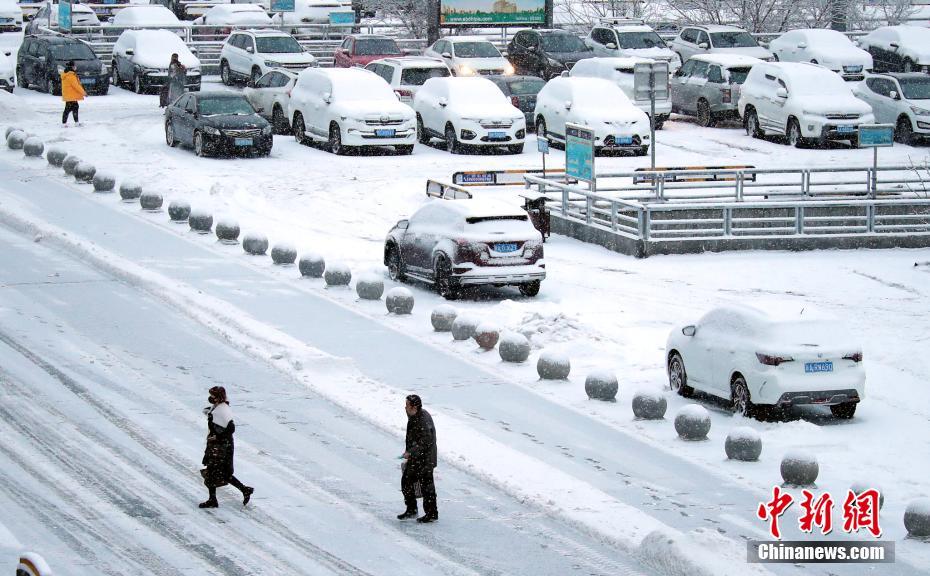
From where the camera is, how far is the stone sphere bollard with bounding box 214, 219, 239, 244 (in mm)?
26703

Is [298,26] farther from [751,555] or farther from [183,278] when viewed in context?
[751,555]

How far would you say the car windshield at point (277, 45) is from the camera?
151 feet

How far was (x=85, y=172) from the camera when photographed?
3169 centimetres

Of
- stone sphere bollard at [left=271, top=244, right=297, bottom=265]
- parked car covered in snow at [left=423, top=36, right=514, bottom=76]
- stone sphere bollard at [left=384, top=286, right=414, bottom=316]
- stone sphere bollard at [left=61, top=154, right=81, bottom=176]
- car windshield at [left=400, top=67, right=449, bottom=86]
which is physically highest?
parked car covered in snow at [left=423, top=36, right=514, bottom=76]

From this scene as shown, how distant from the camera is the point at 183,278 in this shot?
23.7 meters

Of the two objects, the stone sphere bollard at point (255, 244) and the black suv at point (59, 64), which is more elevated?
the black suv at point (59, 64)

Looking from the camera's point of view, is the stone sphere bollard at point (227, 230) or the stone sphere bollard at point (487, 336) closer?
the stone sphere bollard at point (487, 336)

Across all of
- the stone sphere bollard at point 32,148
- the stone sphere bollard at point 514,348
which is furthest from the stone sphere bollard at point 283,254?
the stone sphere bollard at point 32,148

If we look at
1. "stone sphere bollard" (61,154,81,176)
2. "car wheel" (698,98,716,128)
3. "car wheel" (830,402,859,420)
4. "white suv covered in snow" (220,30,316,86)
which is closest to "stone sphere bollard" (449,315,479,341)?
→ "car wheel" (830,402,859,420)

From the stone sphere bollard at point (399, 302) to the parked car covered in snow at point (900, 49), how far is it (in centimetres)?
2905

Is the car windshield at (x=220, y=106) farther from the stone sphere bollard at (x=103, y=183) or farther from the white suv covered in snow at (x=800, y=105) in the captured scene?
the white suv covered in snow at (x=800, y=105)

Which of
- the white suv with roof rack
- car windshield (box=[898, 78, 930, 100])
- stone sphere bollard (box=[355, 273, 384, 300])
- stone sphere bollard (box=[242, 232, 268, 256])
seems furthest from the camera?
the white suv with roof rack

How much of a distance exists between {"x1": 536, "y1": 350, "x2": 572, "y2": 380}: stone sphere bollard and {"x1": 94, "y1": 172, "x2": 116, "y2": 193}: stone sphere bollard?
1472 cm

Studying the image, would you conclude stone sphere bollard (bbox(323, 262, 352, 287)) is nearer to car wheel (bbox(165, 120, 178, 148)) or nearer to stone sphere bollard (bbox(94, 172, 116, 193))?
stone sphere bollard (bbox(94, 172, 116, 193))
